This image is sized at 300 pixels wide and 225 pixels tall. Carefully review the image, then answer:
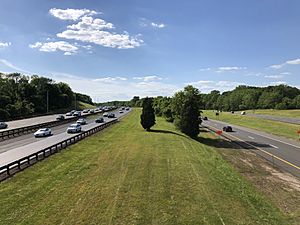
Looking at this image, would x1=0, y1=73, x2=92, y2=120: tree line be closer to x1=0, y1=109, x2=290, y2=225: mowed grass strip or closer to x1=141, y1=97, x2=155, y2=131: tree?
x1=141, y1=97, x2=155, y2=131: tree

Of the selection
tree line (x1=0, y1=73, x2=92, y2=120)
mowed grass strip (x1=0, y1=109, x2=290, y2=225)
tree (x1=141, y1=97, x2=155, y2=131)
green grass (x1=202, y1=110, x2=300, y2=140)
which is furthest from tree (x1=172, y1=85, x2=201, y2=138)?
tree line (x1=0, y1=73, x2=92, y2=120)

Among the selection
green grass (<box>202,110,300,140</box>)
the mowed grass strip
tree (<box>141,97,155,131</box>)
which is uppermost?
tree (<box>141,97,155,131</box>)

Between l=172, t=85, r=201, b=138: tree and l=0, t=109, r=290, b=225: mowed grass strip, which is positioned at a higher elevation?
l=172, t=85, r=201, b=138: tree

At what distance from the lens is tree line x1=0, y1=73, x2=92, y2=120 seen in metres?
86.0

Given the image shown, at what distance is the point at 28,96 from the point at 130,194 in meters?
106

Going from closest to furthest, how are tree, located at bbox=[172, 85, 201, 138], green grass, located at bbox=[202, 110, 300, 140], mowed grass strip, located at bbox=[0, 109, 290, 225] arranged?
mowed grass strip, located at bbox=[0, 109, 290, 225] → tree, located at bbox=[172, 85, 201, 138] → green grass, located at bbox=[202, 110, 300, 140]

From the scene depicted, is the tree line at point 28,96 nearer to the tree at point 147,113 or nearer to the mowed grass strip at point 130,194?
the tree at point 147,113

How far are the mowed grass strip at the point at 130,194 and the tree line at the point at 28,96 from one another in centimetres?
6433

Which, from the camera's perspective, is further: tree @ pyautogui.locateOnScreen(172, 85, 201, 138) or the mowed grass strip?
tree @ pyautogui.locateOnScreen(172, 85, 201, 138)

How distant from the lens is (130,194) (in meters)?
15.2

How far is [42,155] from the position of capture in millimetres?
23938

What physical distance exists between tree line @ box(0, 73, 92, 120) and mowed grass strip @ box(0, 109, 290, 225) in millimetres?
64335

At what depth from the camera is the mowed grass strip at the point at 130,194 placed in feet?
41.0

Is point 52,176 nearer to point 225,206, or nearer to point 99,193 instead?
point 99,193
